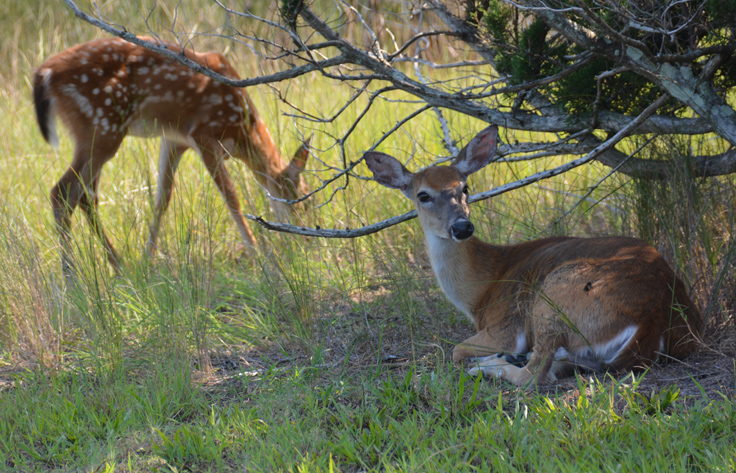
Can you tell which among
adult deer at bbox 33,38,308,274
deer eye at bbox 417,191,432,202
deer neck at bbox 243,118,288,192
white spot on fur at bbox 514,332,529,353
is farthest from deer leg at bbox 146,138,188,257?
white spot on fur at bbox 514,332,529,353

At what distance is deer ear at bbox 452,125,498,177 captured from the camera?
406cm

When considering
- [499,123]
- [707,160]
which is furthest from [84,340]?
[707,160]

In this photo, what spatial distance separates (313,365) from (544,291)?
986mm

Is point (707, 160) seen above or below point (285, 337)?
above

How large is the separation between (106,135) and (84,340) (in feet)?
7.93

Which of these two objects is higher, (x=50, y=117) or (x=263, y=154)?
(x=50, y=117)

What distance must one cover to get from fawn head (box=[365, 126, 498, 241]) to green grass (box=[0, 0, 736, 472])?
1.19 ft

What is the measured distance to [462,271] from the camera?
13.7ft

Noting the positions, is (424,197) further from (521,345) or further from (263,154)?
(263,154)

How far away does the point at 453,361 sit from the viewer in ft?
12.6

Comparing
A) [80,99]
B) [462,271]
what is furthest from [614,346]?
[80,99]

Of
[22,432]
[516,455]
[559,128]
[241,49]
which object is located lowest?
[516,455]

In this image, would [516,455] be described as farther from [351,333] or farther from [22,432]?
[22,432]

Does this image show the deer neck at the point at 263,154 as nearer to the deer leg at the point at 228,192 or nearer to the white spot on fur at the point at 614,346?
the deer leg at the point at 228,192
